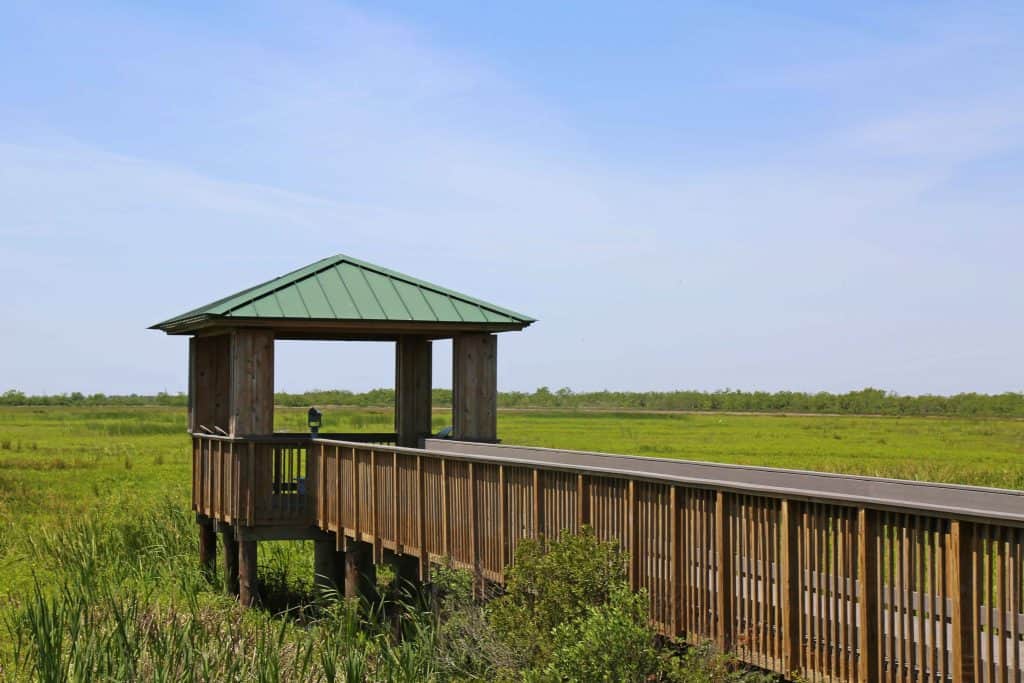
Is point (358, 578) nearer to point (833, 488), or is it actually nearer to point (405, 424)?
point (405, 424)

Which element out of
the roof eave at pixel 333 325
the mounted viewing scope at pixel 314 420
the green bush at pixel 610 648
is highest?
the roof eave at pixel 333 325

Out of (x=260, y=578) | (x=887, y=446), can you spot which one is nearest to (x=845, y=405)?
(x=887, y=446)

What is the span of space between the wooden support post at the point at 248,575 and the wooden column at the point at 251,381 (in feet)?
6.09

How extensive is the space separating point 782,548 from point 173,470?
32896mm

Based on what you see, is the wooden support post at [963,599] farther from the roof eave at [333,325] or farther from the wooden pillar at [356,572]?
the roof eave at [333,325]

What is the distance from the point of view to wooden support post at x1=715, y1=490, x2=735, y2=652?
8828 millimetres

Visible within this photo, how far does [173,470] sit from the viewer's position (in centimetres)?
3878

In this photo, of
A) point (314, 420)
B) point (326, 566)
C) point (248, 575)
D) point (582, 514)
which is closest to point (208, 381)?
point (314, 420)

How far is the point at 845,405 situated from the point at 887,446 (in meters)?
47.4

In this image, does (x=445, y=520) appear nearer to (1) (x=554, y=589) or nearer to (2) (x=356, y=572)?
(2) (x=356, y=572)

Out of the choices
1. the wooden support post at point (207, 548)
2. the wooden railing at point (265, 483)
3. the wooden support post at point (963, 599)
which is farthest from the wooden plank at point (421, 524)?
the wooden support post at point (207, 548)

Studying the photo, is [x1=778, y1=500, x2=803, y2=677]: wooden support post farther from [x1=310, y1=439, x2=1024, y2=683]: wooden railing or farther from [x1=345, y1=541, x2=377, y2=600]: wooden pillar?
[x1=345, y1=541, x2=377, y2=600]: wooden pillar

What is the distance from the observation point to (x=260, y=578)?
2111 cm

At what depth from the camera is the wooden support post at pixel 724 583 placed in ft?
29.0
